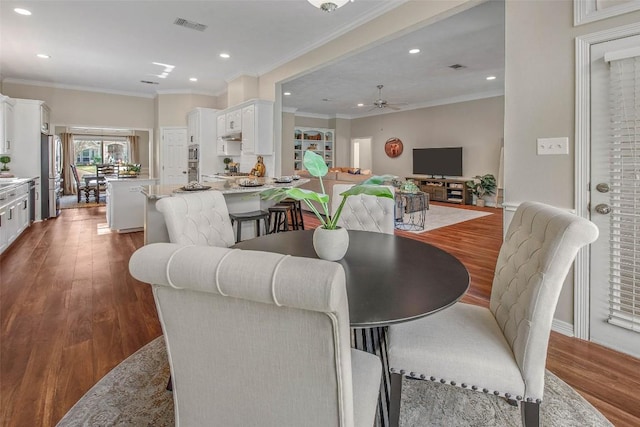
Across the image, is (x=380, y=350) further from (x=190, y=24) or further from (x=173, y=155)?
(x=173, y=155)

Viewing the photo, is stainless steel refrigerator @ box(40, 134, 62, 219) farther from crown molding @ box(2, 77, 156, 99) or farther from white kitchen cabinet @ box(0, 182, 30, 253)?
crown molding @ box(2, 77, 156, 99)

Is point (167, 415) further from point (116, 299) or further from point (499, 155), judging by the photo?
point (499, 155)

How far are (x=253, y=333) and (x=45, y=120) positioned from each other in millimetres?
8430

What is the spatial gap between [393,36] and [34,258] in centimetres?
490

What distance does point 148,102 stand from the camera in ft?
27.6

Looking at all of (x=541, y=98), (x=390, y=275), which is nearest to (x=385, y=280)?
(x=390, y=275)

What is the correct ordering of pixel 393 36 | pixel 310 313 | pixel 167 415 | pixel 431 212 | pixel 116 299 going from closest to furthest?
pixel 310 313, pixel 167 415, pixel 116 299, pixel 393 36, pixel 431 212

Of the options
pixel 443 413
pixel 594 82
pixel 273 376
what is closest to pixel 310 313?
pixel 273 376

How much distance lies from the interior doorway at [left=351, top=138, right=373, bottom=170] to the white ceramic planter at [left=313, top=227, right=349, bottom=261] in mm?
10588

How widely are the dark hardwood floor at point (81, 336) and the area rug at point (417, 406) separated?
88mm

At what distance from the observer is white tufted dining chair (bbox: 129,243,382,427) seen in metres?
0.59

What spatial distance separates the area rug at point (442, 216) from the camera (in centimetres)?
609

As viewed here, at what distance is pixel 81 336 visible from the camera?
2.28 metres

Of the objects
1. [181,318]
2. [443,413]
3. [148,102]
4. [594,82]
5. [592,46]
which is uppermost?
[148,102]
